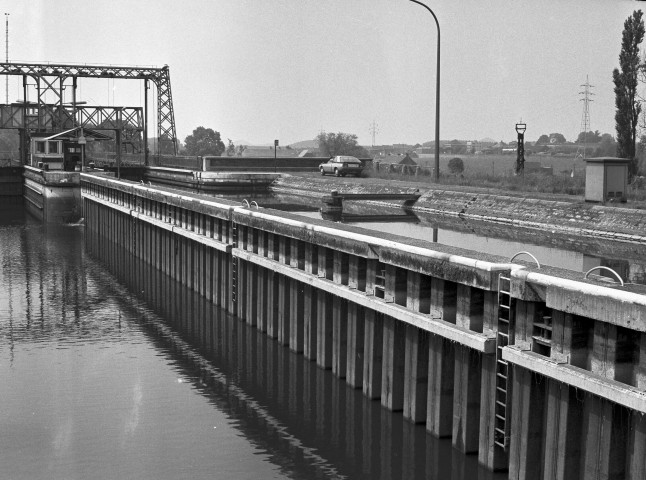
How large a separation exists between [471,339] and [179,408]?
737cm

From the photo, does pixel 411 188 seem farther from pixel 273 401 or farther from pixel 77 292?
pixel 273 401

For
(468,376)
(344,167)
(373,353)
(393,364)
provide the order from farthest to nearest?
(344,167) → (373,353) → (393,364) → (468,376)

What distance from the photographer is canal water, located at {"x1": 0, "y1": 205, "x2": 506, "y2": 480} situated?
1688cm

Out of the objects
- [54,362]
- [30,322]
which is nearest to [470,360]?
[54,362]

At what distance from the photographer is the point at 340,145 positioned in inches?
6009

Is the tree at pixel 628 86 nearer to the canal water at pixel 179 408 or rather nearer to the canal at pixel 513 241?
the canal at pixel 513 241

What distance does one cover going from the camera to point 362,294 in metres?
19.0

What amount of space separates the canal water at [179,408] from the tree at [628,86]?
38.3 meters

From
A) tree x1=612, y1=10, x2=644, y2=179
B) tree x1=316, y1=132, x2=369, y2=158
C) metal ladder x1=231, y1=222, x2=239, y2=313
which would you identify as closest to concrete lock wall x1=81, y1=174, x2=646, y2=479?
metal ladder x1=231, y1=222, x2=239, y2=313

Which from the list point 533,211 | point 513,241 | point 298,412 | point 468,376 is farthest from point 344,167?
point 468,376

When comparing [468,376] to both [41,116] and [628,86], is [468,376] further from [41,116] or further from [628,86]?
[41,116]

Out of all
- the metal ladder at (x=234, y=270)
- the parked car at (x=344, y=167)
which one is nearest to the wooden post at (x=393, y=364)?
the metal ladder at (x=234, y=270)

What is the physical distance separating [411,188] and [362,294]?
151ft

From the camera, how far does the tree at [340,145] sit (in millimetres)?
148375
